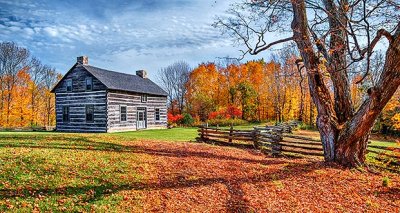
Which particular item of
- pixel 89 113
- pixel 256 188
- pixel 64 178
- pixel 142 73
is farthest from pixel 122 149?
pixel 142 73

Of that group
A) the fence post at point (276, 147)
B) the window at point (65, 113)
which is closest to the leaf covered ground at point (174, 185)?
the fence post at point (276, 147)

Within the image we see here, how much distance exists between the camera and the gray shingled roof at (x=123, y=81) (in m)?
26.7

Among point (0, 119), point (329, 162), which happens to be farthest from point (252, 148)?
point (0, 119)

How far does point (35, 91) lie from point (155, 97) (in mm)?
20761

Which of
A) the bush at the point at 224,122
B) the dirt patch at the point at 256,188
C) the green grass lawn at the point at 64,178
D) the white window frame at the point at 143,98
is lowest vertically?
the dirt patch at the point at 256,188

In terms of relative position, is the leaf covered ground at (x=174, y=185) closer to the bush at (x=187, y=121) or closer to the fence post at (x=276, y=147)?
the fence post at (x=276, y=147)

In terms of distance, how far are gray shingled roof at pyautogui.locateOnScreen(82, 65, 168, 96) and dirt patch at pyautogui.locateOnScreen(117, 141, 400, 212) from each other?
18.0m

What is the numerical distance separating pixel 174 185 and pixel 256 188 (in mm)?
2235

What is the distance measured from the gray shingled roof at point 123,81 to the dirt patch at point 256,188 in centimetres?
1797

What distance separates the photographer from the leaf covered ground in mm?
6473

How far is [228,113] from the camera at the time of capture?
4566 cm

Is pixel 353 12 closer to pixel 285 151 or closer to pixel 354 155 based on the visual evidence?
pixel 354 155

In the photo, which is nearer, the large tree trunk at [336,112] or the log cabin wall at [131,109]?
the large tree trunk at [336,112]

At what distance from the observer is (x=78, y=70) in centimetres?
2727
